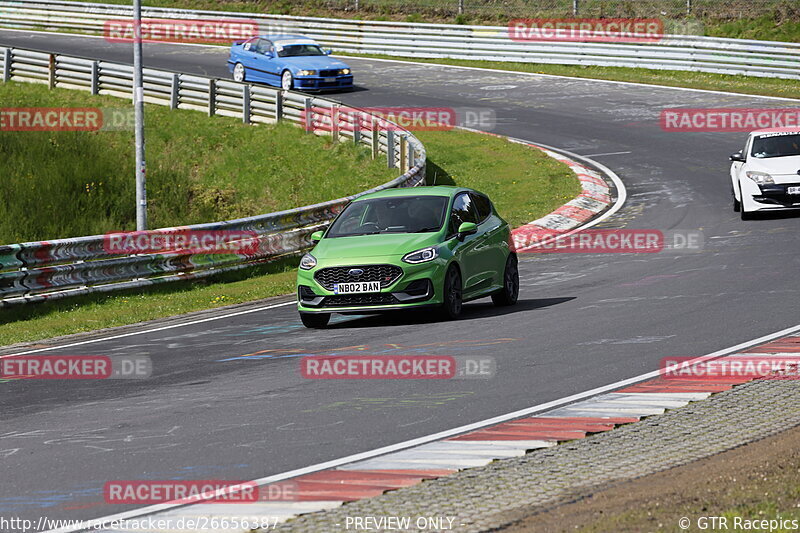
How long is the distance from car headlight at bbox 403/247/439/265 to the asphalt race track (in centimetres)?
75

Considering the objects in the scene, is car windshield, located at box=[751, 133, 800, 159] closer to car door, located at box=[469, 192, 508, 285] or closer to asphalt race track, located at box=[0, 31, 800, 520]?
asphalt race track, located at box=[0, 31, 800, 520]

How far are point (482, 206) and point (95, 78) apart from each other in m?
25.6

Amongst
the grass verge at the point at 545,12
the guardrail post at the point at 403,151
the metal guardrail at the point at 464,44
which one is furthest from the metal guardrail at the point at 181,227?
the grass verge at the point at 545,12

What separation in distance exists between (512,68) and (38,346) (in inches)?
1281

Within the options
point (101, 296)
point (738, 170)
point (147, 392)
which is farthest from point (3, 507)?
point (738, 170)

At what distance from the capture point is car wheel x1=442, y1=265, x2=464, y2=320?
14.4 meters

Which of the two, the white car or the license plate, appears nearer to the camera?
the license plate

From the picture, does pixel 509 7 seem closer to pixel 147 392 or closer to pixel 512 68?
pixel 512 68

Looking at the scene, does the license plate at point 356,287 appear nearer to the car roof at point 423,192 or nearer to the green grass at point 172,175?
the car roof at point 423,192

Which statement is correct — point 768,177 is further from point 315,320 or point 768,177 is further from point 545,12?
point 545,12

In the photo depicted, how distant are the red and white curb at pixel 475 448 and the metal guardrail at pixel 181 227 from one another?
1053 centimetres

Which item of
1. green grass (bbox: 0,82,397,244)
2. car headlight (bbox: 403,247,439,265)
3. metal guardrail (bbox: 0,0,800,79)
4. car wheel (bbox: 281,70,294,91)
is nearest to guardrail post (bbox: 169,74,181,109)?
green grass (bbox: 0,82,397,244)

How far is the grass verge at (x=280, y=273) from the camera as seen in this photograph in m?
17.0

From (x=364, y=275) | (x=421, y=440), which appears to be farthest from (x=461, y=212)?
(x=421, y=440)
